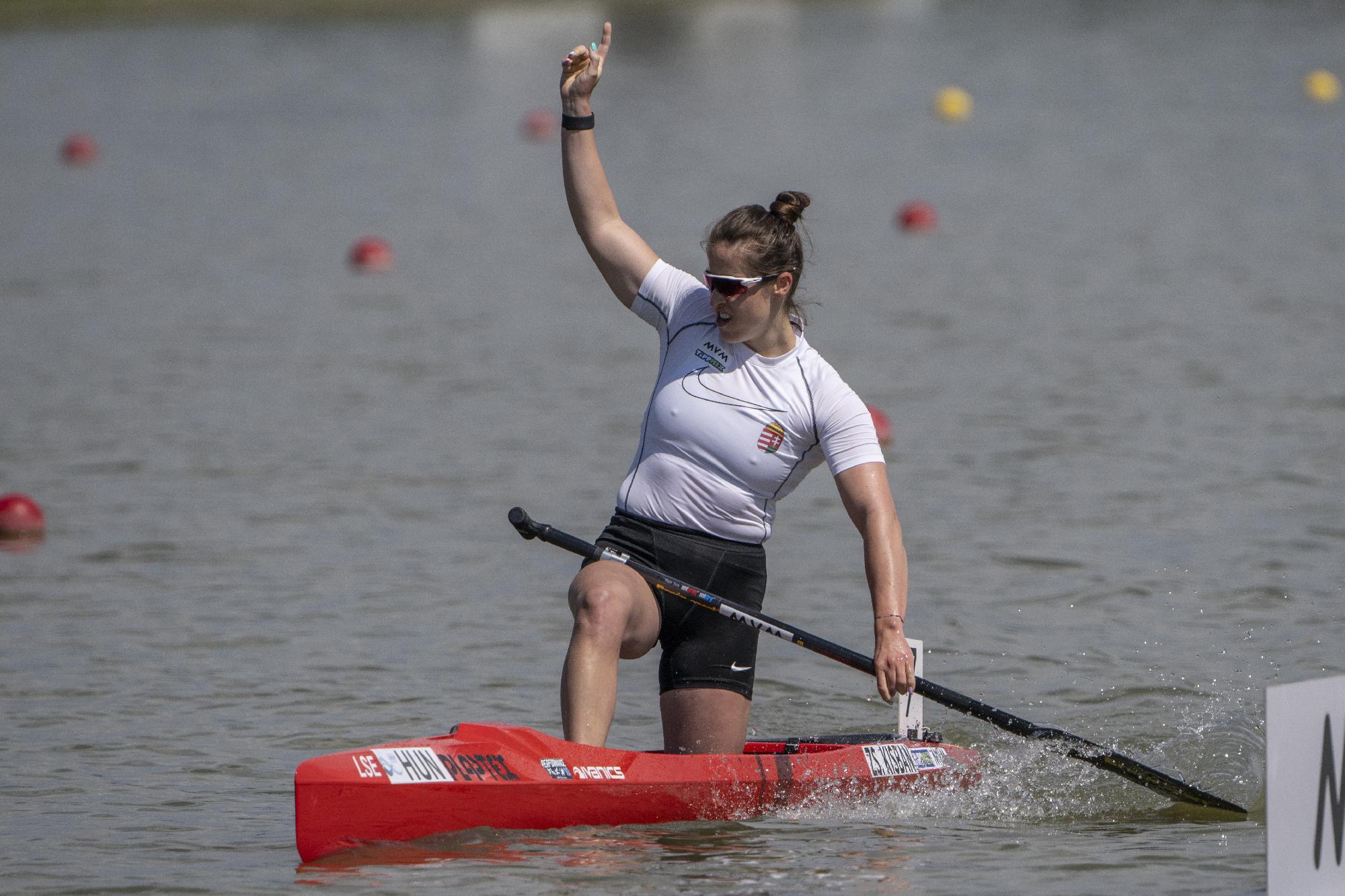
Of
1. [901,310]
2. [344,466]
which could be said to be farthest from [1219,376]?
[344,466]

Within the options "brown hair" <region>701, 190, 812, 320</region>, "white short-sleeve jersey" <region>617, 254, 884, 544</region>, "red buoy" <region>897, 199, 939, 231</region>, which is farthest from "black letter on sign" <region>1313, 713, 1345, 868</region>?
"red buoy" <region>897, 199, 939, 231</region>

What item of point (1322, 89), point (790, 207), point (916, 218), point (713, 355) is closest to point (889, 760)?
point (713, 355)

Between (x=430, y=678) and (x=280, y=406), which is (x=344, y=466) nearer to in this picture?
(x=280, y=406)

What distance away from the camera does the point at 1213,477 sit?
9.74 meters

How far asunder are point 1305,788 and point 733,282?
200 cm

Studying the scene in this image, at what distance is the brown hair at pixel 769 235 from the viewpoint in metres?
5.17

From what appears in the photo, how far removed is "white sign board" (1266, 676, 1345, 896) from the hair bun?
192 centimetres

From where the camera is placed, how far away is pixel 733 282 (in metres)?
5.16

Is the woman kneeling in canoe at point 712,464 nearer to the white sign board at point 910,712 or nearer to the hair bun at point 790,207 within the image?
the hair bun at point 790,207

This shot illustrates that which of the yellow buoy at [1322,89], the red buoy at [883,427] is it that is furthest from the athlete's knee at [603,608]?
the yellow buoy at [1322,89]

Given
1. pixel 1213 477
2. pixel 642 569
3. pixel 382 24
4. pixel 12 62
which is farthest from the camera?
→ pixel 382 24

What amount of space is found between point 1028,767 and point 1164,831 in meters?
0.53

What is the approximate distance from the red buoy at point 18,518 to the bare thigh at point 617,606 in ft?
16.0

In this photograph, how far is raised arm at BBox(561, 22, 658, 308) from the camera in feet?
18.1
